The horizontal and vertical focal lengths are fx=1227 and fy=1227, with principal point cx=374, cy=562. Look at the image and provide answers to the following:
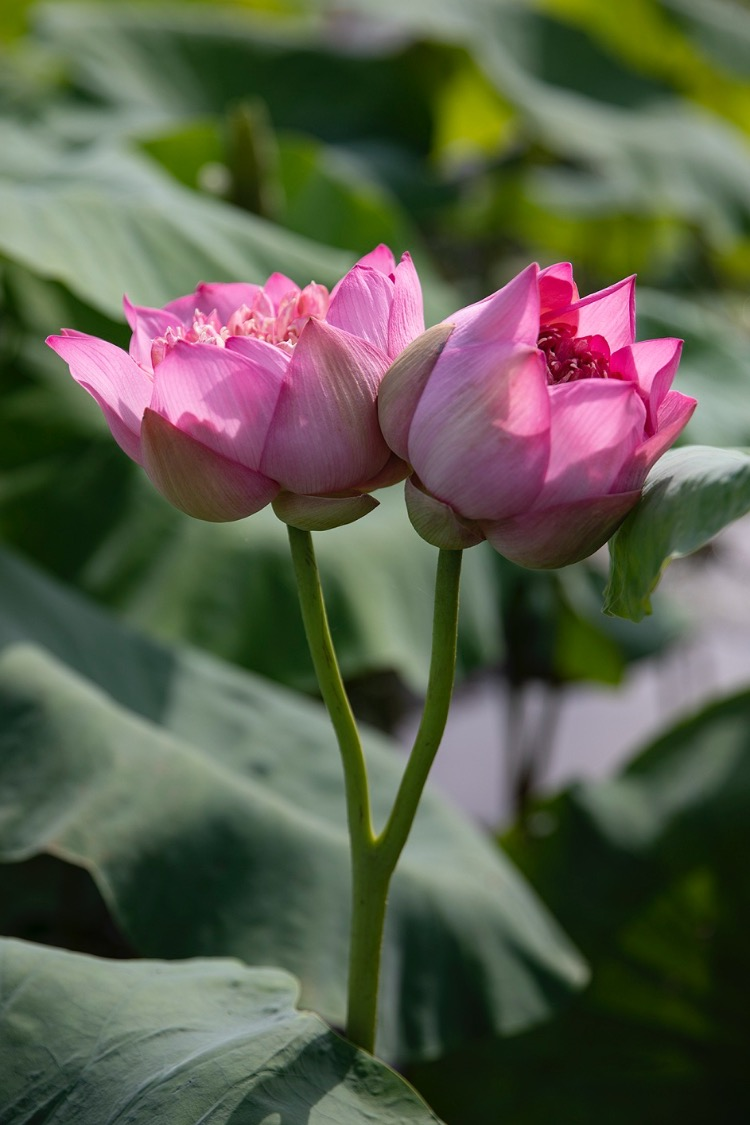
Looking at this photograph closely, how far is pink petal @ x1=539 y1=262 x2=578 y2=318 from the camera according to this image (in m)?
0.33

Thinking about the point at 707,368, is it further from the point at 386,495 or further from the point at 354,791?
the point at 354,791

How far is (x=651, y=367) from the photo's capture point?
326mm

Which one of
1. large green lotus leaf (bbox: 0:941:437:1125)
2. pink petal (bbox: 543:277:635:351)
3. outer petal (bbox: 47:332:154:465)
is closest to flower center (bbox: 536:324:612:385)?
pink petal (bbox: 543:277:635:351)

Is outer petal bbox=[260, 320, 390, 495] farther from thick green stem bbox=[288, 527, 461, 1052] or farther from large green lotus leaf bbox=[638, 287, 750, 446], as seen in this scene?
large green lotus leaf bbox=[638, 287, 750, 446]

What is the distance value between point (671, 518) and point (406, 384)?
0.07 metres

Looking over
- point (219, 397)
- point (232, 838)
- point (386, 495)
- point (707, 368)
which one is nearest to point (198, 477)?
point (219, 397)

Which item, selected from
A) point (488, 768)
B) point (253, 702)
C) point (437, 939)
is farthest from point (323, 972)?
point (488, 768)

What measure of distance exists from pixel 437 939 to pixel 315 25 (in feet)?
6.82

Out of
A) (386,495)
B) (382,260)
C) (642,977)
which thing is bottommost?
(642,977)

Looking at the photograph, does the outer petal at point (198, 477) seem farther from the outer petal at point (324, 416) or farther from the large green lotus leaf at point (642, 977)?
the large green lotus leaf at point (642, 977)

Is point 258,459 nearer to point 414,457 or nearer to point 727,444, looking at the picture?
point 414,457

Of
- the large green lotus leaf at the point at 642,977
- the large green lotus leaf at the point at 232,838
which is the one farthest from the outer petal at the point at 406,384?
the large green lotus leaf at the point at 642,977

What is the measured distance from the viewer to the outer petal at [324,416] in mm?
311

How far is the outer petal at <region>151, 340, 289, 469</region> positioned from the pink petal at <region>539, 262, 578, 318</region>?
0.25 feet
